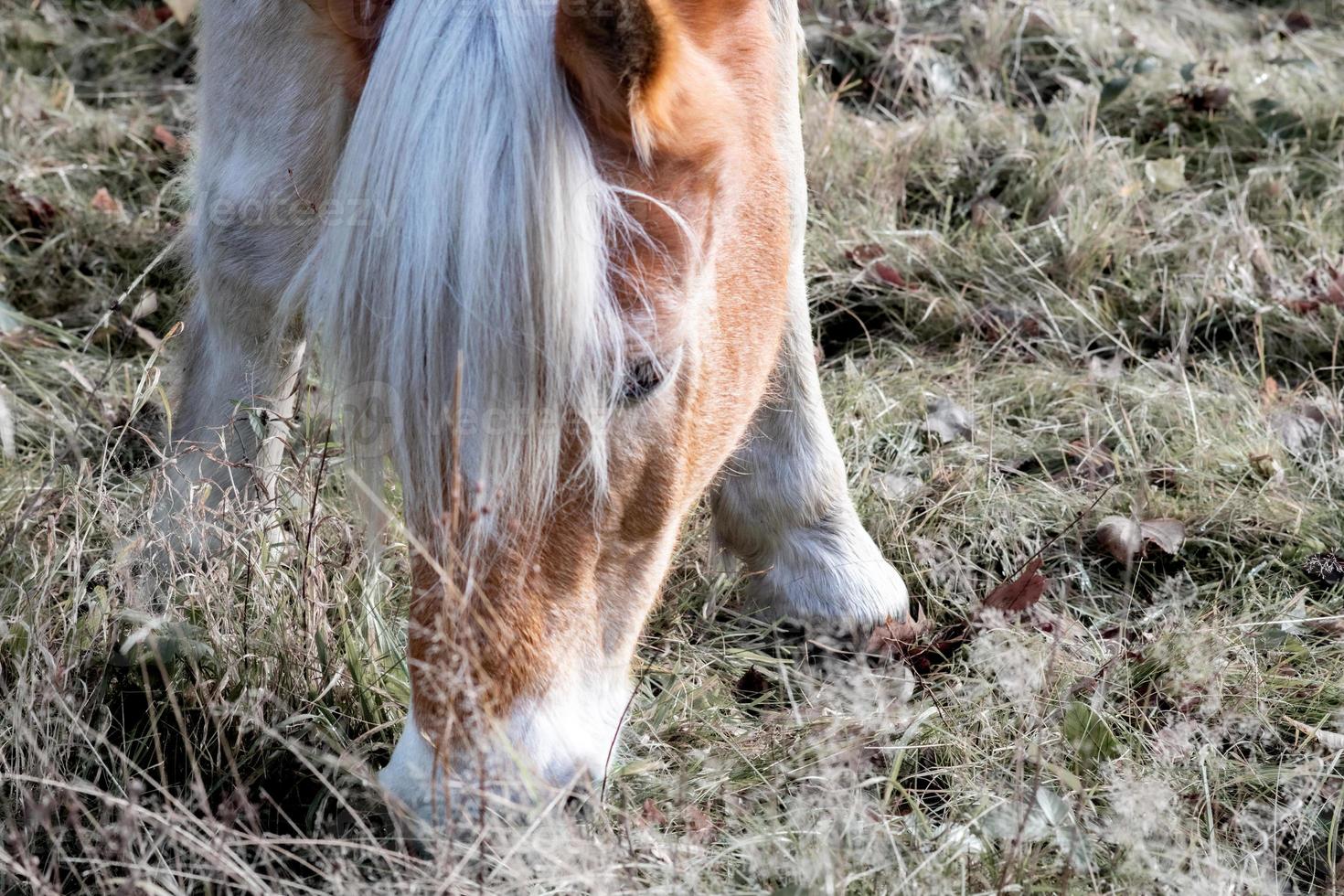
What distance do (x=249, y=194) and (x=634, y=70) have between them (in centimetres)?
96

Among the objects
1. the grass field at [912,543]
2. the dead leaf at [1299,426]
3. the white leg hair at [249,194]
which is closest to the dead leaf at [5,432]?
the grass field at [912,543]

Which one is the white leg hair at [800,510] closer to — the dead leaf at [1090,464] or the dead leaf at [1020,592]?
the dead leaf at [1020,592]

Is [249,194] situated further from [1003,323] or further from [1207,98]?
[1207,98]

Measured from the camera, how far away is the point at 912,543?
9.64 feet

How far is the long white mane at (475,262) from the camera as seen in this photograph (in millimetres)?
1507

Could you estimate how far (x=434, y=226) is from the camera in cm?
151

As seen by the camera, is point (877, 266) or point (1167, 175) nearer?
point (877, 266)

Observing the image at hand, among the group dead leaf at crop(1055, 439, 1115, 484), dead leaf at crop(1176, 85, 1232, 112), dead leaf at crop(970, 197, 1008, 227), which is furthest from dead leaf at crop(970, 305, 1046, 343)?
dead leaf at crop(1176, 85, 1232, 112)

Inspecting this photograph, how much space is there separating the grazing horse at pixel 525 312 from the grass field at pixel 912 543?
0.21m

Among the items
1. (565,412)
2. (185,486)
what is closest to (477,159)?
(565,412)

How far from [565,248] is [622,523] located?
0.47 m
